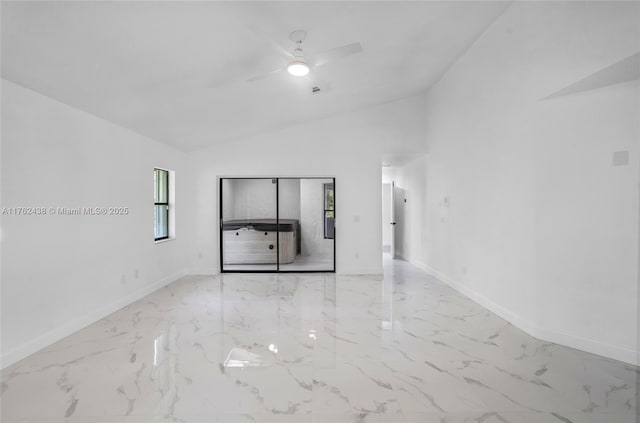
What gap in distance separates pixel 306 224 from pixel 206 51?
15.9ft

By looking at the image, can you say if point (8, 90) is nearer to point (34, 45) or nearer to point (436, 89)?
point (34, 45)

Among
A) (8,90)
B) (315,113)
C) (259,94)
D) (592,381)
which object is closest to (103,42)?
(8,90)

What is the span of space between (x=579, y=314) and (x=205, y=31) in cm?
410

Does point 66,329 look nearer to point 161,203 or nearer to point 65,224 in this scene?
point 65,224

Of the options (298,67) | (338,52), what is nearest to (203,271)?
(298,67)

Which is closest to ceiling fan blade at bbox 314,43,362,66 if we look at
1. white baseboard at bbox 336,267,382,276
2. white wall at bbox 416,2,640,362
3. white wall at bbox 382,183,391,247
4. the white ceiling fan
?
the white ceiling fan

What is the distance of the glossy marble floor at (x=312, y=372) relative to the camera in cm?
202

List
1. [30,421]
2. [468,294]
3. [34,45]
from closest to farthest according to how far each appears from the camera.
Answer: [30,421] → [34,45] → [468,294]

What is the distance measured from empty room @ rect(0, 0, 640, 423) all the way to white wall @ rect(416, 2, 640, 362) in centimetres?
2

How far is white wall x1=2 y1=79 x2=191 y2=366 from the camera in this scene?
8.71 ft

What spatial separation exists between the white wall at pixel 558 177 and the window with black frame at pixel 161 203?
4.95 meters

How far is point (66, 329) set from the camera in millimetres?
3180

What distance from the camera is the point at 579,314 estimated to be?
2896 mm

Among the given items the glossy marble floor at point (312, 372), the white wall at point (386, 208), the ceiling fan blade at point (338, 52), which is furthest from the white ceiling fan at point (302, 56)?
the white wall at point (386, 208)
